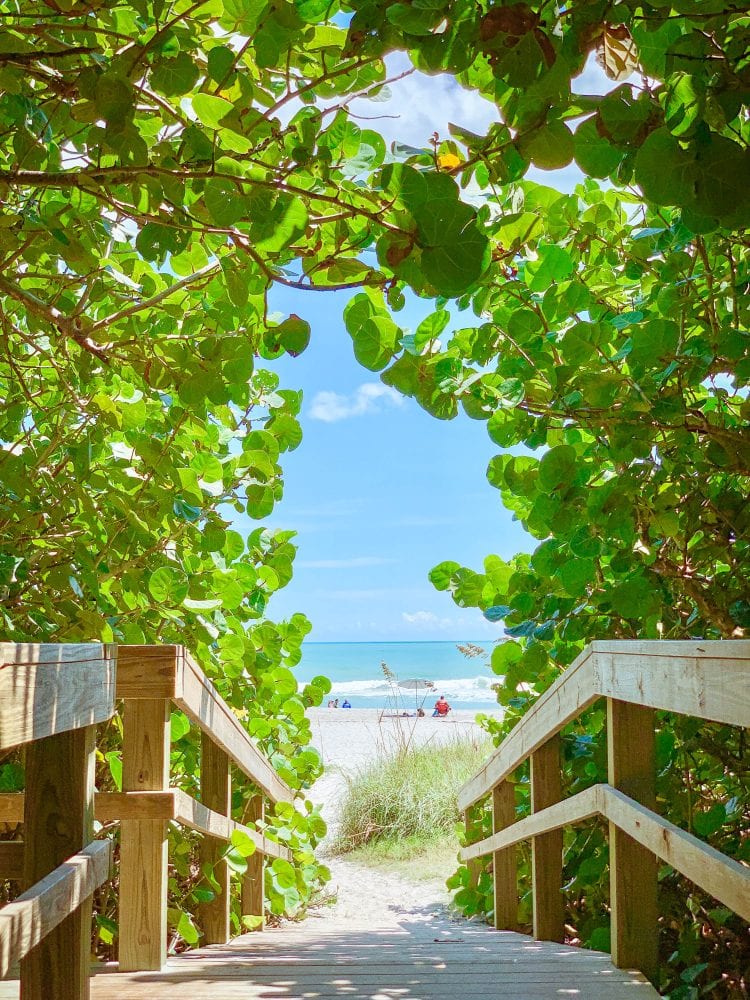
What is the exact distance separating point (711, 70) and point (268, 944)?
283cm

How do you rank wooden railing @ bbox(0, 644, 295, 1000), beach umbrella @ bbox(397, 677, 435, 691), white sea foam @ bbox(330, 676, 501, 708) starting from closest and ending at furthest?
wooden railing @ bbox(0, 644, 295, 1000)
beach umbrella @ bbox(397, 677, 435, 691)
white sea foam @ bbox(330, 676, 501, 708)

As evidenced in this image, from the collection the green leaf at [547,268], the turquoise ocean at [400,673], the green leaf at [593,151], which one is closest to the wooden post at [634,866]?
the green leaf at [547,268]

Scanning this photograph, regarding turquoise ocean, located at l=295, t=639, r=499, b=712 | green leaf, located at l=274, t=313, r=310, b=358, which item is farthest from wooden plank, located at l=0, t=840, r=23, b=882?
turquoise ocean, located at l=295, t=639, r=499, b=712

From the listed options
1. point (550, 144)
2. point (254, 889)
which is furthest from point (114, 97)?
point (254, 889)

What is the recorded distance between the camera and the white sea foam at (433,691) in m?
32.4

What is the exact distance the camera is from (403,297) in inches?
54.2

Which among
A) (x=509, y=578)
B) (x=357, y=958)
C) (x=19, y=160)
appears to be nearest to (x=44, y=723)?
(x=19, y=160)

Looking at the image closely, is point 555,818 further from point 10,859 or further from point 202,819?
point 10,859

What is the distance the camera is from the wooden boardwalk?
1.69m

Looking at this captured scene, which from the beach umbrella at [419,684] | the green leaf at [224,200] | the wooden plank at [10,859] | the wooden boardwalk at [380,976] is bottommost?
the beach umbrella at [419,684]

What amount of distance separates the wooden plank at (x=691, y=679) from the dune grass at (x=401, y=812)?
544 cm

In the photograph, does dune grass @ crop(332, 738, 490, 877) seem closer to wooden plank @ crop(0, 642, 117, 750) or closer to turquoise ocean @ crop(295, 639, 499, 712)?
wooden plank @ crop(0, 642, 117, 750)

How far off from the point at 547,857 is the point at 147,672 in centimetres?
143

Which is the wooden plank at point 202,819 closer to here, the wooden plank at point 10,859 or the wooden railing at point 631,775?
the wooden plank at point 10,859
